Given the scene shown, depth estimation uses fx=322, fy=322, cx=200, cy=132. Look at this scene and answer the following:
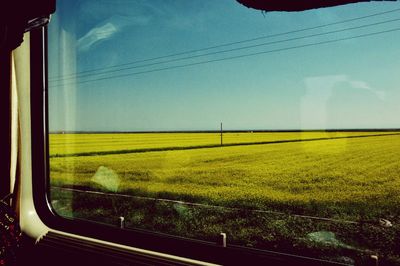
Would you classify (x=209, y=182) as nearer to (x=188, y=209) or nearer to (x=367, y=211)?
(x=188, y=209)

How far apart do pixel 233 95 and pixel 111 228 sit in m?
39.9

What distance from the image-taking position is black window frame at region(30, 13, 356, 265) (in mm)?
1709

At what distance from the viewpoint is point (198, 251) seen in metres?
1.81

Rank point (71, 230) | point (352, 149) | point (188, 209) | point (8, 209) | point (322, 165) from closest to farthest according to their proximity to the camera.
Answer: point (8, 209) < point (71, 230) < point (188, 209) < point (322, 165) < point (352, 149)

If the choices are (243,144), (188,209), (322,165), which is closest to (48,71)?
(188,209)

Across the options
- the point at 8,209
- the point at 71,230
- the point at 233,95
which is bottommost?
the point at 71,230

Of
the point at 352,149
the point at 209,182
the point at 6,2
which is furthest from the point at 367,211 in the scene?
the point at 352,149

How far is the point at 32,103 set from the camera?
2.34 meters

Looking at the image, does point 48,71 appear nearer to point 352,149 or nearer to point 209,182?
point 209,182

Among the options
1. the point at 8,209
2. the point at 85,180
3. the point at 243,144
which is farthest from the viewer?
the point at 243,144

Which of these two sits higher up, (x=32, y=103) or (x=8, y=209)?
(x=32, y=103)

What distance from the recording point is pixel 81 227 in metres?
2.27

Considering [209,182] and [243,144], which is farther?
[243,144]

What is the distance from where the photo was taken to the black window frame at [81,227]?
1.71m
